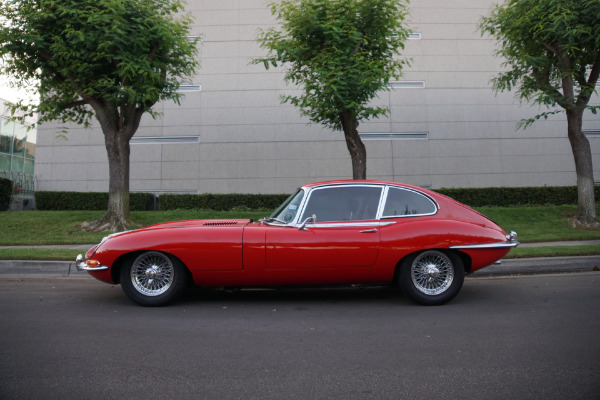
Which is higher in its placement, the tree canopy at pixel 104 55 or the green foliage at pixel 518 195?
the tree canopy at pixel 104 55

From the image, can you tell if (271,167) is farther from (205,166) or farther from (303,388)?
(303,388)

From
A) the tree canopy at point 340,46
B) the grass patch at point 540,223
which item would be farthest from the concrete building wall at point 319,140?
the tree canopy at point 340,46

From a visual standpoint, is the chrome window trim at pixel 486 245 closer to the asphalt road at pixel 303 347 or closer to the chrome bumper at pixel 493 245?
the chrome bumper at pixel 493 245

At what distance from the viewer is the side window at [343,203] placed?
5148 millimetres

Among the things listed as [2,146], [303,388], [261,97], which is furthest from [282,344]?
[2,146]

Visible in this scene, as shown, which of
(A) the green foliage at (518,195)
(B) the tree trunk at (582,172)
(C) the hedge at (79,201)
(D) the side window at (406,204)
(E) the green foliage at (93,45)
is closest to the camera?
(D) the side window at (406,204)

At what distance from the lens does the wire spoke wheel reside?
16.3 feet

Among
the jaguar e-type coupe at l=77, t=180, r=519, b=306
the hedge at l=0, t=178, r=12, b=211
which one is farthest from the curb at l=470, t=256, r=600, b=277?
the hedge at l=0, t=178, r=12, b=211

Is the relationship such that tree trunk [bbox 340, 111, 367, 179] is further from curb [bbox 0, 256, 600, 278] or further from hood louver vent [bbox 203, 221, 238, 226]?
hood louver vent [bbox 203, 221, 238, 226]

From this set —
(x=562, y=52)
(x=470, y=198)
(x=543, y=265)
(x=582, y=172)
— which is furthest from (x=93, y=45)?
(x=582, y=172)

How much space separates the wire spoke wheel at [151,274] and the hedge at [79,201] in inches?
508

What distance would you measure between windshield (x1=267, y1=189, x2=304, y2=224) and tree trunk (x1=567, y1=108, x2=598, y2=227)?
10.8m

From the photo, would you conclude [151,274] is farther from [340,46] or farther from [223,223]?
[340,46]

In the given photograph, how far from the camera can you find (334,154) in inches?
746
